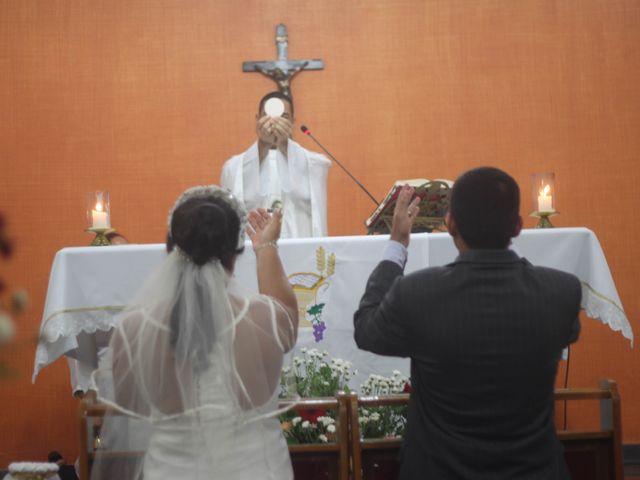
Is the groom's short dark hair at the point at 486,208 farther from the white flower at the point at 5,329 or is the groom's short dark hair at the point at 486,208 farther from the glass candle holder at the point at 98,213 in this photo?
the glass candle holder at the point at 98,213

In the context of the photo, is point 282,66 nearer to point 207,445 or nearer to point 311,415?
point 311,415

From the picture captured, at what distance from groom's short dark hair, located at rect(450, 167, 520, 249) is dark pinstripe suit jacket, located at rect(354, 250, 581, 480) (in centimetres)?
5

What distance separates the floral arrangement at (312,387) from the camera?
9.92 ft

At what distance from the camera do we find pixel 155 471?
2.08m

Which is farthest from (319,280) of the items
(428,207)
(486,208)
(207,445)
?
(207,445)

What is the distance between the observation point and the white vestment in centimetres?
520

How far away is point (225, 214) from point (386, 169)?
451 centimetres

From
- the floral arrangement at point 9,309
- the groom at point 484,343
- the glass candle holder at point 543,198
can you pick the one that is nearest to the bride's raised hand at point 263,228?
the groom at point 484,343

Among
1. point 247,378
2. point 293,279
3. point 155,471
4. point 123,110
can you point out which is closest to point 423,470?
point 247,378

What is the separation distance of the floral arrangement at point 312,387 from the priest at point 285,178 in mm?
1523

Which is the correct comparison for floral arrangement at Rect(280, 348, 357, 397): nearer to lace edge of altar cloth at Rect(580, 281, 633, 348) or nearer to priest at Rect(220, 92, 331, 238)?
lace edge of altar cloth at Rect(580, 281, 633, 348)

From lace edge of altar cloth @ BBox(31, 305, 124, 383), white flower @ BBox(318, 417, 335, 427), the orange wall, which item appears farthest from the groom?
the orange wall

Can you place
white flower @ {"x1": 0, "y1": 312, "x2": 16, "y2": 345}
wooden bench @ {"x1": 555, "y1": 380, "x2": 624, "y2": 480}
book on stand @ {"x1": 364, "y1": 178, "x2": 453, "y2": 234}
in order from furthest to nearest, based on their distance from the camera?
book on stand @ {"x1": 364, "y1": 178, "x2": 453, "y2": 234}, wooden bench @ {"x1": 555, "y1": 380, "x2": 624, "y2": 480}, white flower @ {"x1": 0, "y1": 312, "x2": 16, "y2": 345}

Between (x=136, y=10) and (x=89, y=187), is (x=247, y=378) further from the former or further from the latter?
(x=136, y=10)
